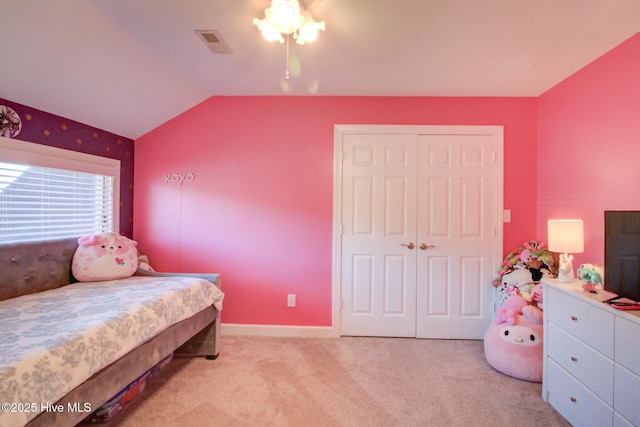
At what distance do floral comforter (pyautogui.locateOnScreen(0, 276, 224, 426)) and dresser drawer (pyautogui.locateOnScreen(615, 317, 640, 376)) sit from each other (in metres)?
2.40

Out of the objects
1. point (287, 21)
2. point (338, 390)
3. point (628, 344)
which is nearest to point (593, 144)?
point (628, 344)

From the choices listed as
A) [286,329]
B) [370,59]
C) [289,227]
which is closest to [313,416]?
[286,329]

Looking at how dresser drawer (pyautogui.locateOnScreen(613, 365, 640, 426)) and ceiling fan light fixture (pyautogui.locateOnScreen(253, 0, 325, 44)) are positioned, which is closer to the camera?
dresser drawer (pyautogui.locateOnScreen(613, 365, 640, 426))

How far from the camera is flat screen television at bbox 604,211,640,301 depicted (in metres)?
1.47

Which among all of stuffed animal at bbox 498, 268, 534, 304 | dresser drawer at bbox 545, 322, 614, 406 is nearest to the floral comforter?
dresser drawer at bbox 545, 322, 614, 406

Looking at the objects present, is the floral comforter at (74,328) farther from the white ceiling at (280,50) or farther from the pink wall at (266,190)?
the white ceiling at (280,50)

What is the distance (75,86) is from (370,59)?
211 cm

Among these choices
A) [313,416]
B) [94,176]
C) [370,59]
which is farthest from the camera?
[94,176]

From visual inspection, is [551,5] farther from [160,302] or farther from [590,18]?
[160,302]

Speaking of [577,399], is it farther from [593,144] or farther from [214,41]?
[214,41]

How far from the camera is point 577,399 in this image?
167 cm

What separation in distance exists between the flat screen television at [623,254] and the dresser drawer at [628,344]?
0.61ft

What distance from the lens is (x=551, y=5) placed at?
1.61m

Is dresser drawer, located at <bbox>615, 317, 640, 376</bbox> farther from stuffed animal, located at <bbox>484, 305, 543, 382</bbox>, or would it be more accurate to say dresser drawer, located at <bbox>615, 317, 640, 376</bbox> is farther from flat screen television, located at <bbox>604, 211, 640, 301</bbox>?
stuffed animal, located at <bbox>484, 305, 543, 382</bbox>
